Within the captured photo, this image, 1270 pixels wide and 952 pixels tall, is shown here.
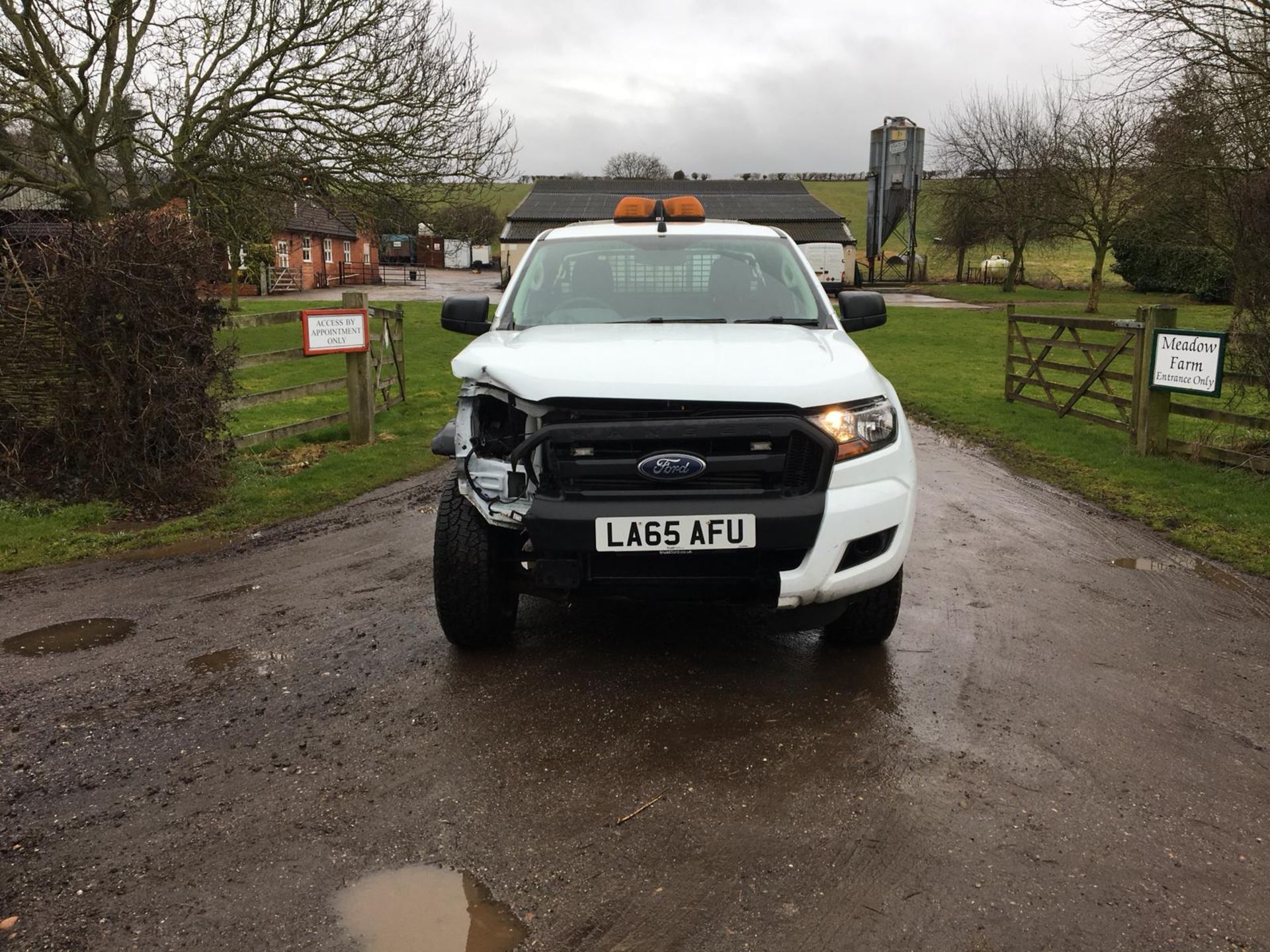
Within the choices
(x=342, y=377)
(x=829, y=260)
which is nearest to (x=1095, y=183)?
(x=829, y=260)

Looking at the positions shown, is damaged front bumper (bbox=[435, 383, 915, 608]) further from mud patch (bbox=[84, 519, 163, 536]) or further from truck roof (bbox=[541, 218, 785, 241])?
mud patch (bbox=[84, 519, 163, 536])

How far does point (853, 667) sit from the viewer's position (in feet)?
14.1

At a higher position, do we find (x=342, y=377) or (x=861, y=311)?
(x=861, y=311)

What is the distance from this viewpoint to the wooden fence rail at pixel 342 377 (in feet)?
30.6

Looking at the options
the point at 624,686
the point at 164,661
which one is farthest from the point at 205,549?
the point at 624,686

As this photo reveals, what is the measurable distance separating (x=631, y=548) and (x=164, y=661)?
2.44 meters

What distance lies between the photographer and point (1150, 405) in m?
9.43

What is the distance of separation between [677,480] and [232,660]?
238 centimetres

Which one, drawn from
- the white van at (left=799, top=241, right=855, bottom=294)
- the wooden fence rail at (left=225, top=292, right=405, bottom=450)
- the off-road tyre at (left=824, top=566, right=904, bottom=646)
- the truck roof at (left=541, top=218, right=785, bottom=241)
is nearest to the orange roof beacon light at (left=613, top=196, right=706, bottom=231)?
the truck roof at (left=541, top=218, right=785, bottom=241)

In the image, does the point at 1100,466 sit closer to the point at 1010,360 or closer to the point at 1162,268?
the point at 1010,360

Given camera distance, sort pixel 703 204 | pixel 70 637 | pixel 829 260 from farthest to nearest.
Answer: pixel 703 204, pixel 829 260, pixel 70 637

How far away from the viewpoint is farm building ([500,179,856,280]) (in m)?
54.9

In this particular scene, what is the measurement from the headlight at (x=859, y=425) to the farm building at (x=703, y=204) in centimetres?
4809

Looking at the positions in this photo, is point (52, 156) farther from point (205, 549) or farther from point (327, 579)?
point (327, 579)
